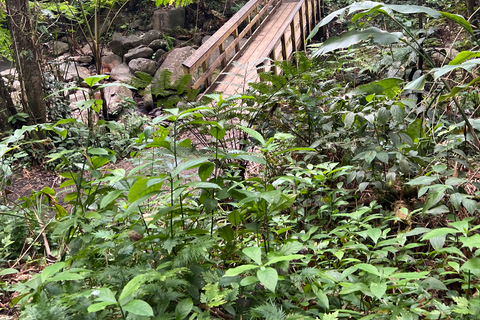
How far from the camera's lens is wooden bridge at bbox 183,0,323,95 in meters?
6.48

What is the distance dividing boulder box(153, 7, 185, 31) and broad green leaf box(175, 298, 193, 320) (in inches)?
564

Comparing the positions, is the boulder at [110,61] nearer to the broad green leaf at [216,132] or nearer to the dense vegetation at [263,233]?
the dense vegetation at [263,233]

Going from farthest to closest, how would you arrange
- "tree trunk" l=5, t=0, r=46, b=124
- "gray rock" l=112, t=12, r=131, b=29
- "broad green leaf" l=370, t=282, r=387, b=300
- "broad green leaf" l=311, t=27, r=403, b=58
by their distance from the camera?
"gray rock" l=112, t=12, r=131, b=29, "tree trunk" l=5, t=0, r=46, b=124, "broad green leaf" l=311, t=27, r=403, b=58, "broad green leaf" l=370, t=282, r=387, b=300

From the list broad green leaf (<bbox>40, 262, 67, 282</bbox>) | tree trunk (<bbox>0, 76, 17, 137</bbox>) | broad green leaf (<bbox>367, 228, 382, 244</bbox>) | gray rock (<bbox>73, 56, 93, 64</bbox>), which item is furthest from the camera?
gray rock (<bbox>73, 56, 93, 64</bbox>)

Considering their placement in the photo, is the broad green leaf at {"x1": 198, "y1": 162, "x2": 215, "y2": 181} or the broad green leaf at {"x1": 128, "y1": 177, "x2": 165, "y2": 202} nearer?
the broad green leaf at {"x1": 128, "y1": 177, "x2": 165, "y2": 202}

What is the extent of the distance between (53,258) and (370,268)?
6.69 feet

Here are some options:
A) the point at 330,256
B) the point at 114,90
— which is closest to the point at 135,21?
the point at 114,90

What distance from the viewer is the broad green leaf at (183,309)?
3.69ft

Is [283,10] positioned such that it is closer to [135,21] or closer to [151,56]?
[151,56]

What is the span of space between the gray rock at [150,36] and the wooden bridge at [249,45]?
2766 millimetres

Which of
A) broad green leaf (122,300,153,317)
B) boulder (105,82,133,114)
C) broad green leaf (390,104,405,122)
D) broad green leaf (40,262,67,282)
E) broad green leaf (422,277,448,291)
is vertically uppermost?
broad green leaf (40,262,67,282)

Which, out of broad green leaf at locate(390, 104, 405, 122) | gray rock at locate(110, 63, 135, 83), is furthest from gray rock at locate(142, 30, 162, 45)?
broad green leaf at locate(390, 104, 405, 122)

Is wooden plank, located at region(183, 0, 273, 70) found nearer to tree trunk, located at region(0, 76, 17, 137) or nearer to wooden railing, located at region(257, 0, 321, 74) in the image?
wooden railing, located at region(257, 0, 321, 74)

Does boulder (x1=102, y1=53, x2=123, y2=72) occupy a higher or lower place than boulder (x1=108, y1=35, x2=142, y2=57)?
lower
